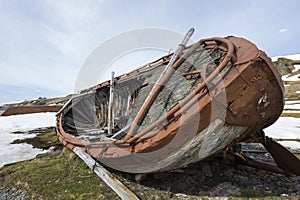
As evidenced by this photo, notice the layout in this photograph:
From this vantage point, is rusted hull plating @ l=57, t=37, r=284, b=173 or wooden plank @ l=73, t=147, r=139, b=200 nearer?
rusted hull plating @ l=57, t=37, r=284, b=173

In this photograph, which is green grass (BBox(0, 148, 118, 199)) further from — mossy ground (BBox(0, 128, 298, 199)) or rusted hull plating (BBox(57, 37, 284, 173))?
rusted hull plating (BBox(57, 37, 284, 173))

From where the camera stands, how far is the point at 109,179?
163 inches

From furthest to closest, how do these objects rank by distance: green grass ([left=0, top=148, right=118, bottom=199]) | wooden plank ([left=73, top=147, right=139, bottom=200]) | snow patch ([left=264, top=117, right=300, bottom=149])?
snow patch ([left=264, top=117, right=300, bottom=149])
green grass ([left=0, top=148, right=118, bottom=199])
wooden plank ([left=73, top=147, right=139, bottom=200])

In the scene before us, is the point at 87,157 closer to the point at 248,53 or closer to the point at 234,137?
the point at 234,137

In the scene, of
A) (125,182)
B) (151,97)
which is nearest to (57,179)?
(125,182)

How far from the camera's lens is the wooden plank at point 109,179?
364cm

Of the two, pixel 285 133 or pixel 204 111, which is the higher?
pixel 204 111

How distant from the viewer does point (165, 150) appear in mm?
3281

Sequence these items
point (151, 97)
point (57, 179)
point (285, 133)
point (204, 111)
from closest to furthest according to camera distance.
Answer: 1. point (204, 111)
2. point (151, 97)
3. point (57, 179)
4. point (285, 133)

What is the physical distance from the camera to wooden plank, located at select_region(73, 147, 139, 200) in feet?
11.9

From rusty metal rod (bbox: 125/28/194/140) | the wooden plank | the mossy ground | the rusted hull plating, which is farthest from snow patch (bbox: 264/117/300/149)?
the wooden plank

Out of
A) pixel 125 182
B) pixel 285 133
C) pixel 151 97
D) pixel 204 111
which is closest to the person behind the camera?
pixel 204 111

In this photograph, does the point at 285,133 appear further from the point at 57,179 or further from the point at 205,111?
the point at 57,179

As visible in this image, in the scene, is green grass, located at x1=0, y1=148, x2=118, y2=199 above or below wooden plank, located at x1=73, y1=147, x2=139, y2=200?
below
